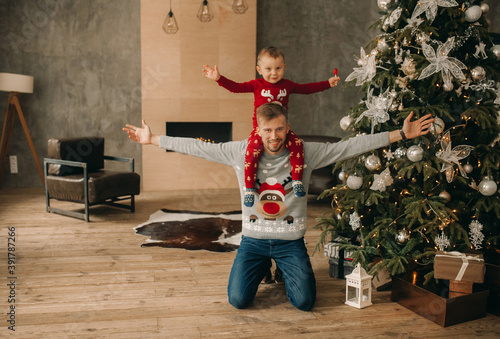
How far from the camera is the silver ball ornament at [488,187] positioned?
105 inches

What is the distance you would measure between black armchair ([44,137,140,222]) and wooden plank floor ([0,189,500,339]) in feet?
2.19

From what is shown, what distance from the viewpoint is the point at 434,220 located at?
2.66 meters

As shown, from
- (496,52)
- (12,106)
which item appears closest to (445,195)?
(496,52)

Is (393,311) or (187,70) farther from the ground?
(187,70)


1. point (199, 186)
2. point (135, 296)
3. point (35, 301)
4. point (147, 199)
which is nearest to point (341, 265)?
point (135, 296)

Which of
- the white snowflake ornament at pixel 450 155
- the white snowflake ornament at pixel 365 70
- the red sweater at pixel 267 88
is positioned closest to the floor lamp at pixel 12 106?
the red sweater at pixel 267 88

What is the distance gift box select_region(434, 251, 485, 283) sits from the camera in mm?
2369

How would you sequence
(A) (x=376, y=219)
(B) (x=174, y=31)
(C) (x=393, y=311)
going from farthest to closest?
(B) (x=174, y=31) → (A) (x=376, y=219) → (C) (x=393, y=311)

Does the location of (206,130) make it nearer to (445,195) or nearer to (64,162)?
(64,162)

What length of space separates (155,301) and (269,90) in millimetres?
1776

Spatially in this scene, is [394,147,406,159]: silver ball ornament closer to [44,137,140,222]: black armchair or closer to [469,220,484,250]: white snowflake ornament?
[469,220,484,250]: white snowflake ornament

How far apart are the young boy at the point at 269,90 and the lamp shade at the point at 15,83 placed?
11.7 feet

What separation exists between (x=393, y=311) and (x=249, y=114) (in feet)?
14.7

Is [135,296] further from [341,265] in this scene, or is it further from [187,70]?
[187,70]
